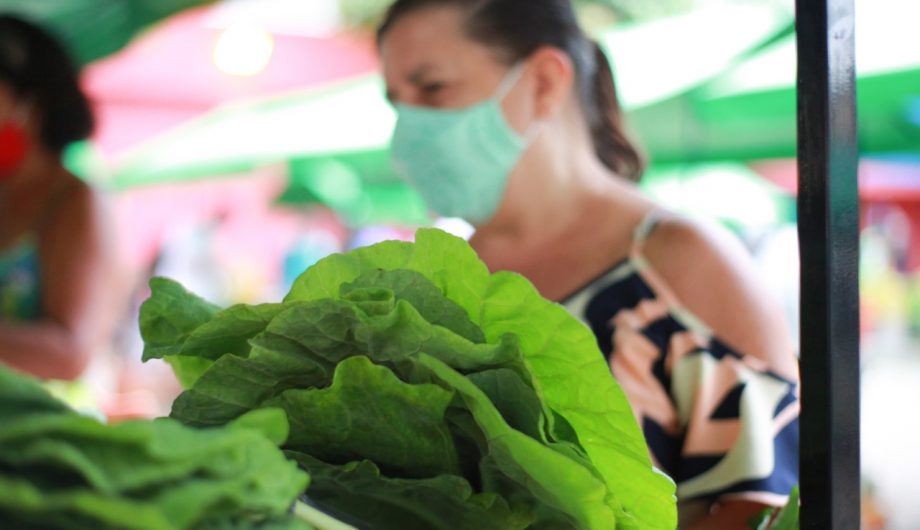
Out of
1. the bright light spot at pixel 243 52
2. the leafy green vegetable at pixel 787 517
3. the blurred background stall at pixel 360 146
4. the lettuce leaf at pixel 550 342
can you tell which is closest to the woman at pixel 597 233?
the leafy green vegetable at pixel 787 517

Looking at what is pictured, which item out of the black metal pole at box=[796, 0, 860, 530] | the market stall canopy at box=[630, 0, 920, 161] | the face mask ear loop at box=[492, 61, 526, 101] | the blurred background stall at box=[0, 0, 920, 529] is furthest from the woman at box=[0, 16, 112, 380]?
the market stall canopy at box=[630, 0, 920, 161]

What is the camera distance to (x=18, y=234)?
2295 mm

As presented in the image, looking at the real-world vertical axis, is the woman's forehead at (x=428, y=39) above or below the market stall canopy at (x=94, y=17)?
below

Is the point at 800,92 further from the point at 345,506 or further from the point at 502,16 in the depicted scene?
the point at 502,16

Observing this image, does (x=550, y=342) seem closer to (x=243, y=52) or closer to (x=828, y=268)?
(x=828, y=268)

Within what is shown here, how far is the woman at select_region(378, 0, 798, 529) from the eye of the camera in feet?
3.91

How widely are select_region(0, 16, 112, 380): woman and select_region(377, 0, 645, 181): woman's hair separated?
931 millimetres

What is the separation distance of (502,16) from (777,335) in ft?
2.21

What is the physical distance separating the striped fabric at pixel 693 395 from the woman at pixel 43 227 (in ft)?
4.31

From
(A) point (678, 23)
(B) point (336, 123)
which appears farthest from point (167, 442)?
(B) point (336, 123)

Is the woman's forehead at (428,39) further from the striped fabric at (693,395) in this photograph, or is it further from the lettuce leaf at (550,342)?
the lettuce leaf at (550,342)

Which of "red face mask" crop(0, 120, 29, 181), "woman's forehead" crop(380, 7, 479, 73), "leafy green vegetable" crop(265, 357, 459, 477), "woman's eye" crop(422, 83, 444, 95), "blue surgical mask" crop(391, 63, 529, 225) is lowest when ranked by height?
"leafy green vegetable" crop(265, 357, 459, 477)

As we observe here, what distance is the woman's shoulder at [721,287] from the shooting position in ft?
4.20

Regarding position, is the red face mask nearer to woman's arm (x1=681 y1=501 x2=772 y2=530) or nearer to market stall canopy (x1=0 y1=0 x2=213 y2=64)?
market stall canopy (x1=0 y1=0 x2=213 y2=64)
